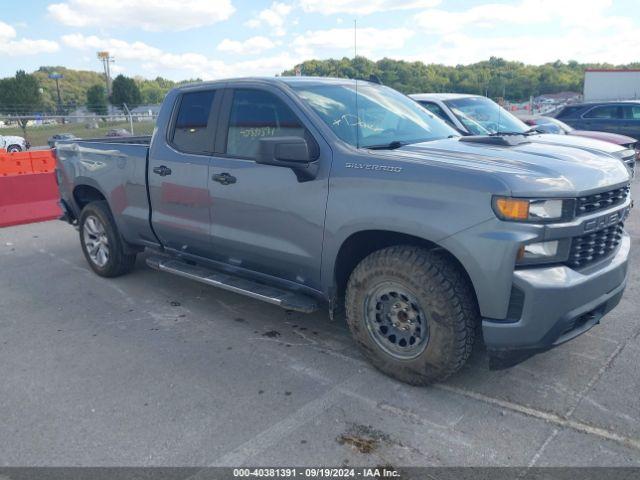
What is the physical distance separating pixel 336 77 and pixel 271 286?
188cm

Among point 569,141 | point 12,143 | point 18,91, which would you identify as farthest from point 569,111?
point 18,91

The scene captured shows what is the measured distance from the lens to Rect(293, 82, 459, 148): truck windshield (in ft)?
12.8

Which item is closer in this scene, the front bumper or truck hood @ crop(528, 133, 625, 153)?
the front bumper

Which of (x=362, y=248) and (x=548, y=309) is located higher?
(x=362, y=248)

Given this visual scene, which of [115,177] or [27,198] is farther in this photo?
[27,198]

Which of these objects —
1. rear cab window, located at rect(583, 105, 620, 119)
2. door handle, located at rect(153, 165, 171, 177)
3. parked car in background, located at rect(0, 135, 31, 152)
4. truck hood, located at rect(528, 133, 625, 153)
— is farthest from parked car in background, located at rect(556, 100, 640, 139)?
parked car in background, located at rect(0, 135, 31, 152)

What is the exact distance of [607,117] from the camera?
1466 cm

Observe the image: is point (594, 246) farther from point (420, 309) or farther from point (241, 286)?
point (241, 286)

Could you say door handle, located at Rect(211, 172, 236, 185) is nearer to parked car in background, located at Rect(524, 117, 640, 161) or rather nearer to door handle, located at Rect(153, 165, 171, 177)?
door handle, located at Rect(153, 165, 171, 177)

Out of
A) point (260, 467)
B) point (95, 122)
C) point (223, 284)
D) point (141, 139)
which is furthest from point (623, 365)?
point (95, 122)

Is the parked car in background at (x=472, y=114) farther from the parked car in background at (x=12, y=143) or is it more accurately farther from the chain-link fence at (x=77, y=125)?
the parked car in background at (x=12, y=143)

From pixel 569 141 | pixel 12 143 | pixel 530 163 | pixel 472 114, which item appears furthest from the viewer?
pixel 12 143

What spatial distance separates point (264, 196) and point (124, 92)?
57883 millimetres

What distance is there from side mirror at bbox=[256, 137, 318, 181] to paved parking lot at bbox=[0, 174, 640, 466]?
1.34m
